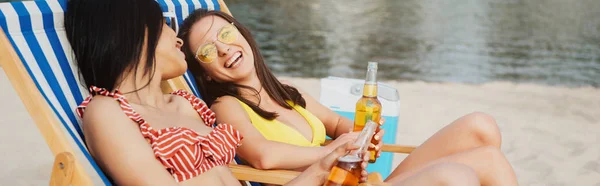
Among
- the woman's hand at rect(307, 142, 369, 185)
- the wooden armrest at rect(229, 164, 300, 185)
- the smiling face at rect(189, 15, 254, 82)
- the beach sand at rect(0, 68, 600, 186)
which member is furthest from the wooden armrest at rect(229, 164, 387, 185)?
the beach sand at rect(0, 68, 600, 186)

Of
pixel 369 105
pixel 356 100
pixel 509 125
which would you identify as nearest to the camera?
pixel 369 105

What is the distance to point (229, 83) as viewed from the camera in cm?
274

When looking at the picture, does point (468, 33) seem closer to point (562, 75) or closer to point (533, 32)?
point (533, 32)

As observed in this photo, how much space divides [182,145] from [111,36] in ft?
1.19

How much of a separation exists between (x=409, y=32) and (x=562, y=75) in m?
5.90

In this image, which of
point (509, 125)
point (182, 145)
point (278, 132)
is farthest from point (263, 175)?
point (509, 125)

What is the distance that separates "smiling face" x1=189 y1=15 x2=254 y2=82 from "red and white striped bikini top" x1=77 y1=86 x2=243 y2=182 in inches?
17.7

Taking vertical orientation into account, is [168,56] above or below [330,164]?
above

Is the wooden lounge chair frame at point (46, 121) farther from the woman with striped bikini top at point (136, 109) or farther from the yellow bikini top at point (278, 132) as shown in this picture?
the yellow bikini top at point (278, 132)

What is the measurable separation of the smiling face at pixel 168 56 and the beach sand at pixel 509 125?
7.96 feet

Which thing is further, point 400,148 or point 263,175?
point 400,148

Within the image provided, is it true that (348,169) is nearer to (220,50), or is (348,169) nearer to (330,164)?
(330,164)

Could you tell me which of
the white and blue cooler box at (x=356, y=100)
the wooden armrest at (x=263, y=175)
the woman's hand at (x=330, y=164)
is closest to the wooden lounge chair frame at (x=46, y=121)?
the woman's hand at (x=330, y=164)

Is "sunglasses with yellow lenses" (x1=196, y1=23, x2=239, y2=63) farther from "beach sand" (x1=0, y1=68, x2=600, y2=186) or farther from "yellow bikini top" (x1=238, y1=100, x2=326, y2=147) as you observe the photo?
"beach sand" (x1=0, y1=68, x2=600, y2=186)
